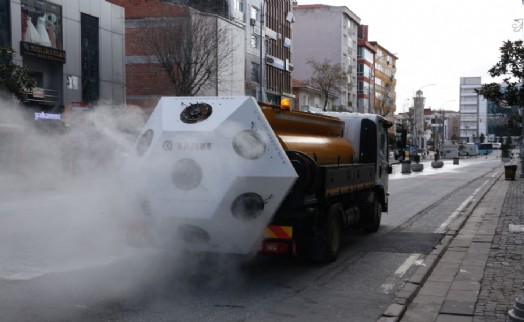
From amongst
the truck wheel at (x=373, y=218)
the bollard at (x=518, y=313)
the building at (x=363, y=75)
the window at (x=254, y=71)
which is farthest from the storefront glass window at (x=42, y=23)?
the building at (x=363, y=75)

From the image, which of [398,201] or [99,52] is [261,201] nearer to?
[398,201]

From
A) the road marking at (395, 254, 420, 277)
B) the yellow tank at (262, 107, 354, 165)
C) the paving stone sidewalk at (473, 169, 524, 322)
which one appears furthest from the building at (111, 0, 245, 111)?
the road marking at (395, 254, 420, 277)

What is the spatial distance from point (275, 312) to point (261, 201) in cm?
123

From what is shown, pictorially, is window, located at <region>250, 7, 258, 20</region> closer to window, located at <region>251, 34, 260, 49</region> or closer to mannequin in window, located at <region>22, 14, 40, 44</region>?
window, located at <region>251, 34, 260, 49</region>

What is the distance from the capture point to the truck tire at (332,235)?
24.2ft

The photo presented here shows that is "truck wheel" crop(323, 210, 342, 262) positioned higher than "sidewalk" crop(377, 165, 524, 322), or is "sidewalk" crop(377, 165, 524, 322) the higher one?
"truck wheel" crop(323, 210, 342, 262)

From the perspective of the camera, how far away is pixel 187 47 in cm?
3084

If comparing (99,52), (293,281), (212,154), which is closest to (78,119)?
(212,154)

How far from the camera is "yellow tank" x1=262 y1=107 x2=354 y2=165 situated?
6.93m

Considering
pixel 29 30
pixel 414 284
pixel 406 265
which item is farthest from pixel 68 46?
pixel 414 284

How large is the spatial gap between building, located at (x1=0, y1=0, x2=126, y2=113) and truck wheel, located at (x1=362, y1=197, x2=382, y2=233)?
51.9ft

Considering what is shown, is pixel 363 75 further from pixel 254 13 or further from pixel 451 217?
pixel 451 217

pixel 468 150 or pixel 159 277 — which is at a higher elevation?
pixel 468 150

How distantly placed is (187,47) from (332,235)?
24.7 metres
